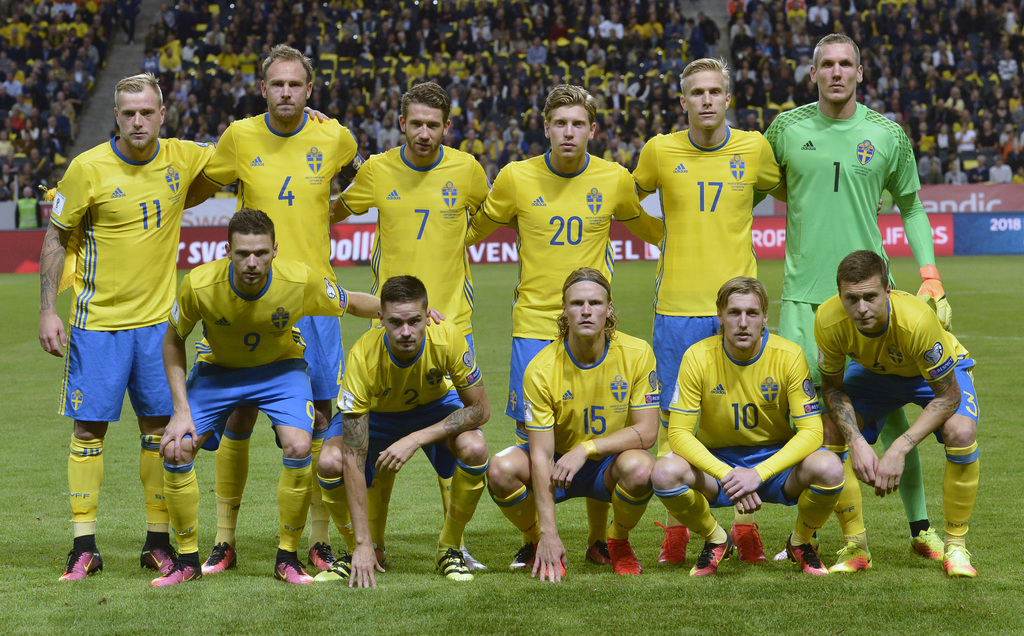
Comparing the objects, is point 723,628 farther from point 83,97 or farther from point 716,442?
point 83,97

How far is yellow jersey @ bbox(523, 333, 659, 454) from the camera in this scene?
15.7 ft

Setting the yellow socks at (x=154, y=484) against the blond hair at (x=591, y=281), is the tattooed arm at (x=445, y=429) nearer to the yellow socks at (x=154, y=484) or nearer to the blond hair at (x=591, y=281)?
the blond hair at (x=591, y=281)

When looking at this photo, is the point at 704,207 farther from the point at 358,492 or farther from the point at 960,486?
the point at 358,492

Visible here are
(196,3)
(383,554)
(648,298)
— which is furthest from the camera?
(196,3)

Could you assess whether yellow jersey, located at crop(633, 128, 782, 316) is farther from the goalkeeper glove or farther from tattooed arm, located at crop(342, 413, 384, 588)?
tattooed arm, located at crop(342, 413, 384, 588)

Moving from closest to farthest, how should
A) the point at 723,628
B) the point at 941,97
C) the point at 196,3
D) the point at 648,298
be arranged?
the point at 723,628 < the point at 648,298 < the point at 941,97 < the point at 196,3

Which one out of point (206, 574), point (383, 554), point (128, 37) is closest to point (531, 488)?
point (383, 554)

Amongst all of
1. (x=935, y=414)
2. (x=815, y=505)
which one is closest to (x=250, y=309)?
(x=815, y=505)

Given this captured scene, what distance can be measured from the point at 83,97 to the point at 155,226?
24.7 m

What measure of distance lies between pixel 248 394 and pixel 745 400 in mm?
2365

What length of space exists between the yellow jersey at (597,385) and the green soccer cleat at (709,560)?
70cm

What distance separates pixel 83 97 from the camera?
2717 centimetres

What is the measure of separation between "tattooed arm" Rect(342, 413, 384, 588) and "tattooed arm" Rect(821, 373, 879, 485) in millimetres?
2217

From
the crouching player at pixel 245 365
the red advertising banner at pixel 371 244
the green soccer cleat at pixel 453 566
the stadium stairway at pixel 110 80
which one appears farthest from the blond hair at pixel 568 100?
the stadium stairway at pixel 110 80
